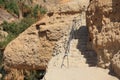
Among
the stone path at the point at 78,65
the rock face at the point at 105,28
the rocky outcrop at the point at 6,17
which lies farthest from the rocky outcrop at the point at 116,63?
the rocky outcrop at the point at 6,17

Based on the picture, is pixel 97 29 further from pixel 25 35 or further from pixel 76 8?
pixel 25 35

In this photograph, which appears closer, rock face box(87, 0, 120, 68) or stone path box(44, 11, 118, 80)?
stone path box(44, 11, 118, 80)

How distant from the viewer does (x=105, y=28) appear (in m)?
9.84

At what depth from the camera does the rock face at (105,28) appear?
30.6 ft

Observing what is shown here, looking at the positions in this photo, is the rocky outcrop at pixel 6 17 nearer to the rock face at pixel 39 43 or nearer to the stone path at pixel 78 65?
the rock face at pixel 39 43

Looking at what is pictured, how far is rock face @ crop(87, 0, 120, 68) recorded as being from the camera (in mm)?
9328

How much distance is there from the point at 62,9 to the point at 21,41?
6.54 feet

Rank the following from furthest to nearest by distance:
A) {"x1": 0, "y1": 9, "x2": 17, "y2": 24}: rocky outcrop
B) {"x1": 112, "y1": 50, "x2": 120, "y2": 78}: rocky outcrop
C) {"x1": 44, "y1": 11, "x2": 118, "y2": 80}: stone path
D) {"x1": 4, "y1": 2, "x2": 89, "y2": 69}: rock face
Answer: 1. {"x1": 0, "y1": 9, "x2": 17, "y2": 24}: rocky outcrop
2. {"x1": 4, "y1": 2, "x2": 89, "y2": 69}: rock face
3. {"x1": 44, "y1": 11, "x2": 118, "y2": 80}: stone path
4. {"x1": 112, "y1": 50, "x2": 120, "y2": 78}: rocky outcrop

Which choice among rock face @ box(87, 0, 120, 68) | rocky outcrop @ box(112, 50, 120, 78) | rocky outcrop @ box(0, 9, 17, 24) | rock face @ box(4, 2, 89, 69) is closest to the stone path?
rocky outcrop @ box(112, 50, 120, 78)

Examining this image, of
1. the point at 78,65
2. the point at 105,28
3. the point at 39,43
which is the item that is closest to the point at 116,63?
the point at 105,28

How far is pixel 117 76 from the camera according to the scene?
327 inches

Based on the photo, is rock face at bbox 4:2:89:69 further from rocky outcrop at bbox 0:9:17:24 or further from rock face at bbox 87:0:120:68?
rocky outcrop at bbox 0:9:17:24

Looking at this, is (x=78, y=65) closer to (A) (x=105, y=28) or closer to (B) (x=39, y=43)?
(A) (x=105, y=28)

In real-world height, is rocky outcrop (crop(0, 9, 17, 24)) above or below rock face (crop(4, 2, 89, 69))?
below
